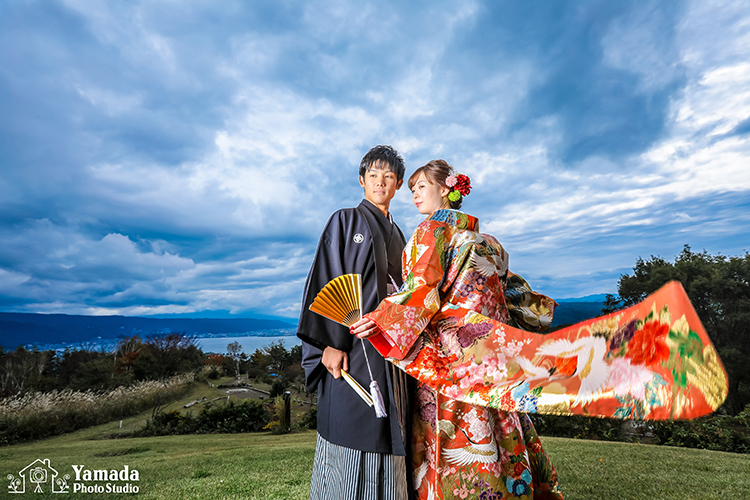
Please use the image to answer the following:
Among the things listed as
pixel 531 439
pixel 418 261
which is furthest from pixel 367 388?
pixel 531 439

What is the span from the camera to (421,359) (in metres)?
1.82

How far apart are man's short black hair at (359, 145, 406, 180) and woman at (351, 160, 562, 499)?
51 cm

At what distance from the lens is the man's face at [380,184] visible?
2.47m

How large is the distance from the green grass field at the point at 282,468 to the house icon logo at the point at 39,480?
2.5 inches

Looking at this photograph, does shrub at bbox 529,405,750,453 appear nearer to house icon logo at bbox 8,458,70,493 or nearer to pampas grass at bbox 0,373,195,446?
house icon logo at bbox 8,458,70,493

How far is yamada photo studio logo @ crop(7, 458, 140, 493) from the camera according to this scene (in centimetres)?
428

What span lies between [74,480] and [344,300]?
5095 mm

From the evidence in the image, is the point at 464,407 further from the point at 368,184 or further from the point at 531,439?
the point at 368,184

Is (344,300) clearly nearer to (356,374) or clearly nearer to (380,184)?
(356,374)

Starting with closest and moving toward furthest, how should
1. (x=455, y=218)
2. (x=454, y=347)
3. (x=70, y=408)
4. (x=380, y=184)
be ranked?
1. (x=454, y=347)
2. (x=455, y=218)
3. (x=380, y=184)
4. (x=70, y=408)

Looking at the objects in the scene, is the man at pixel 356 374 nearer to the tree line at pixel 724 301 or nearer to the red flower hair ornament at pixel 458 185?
the red flower hair ornament at pixel 458 185

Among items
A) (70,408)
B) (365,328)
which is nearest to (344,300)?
(365,328)

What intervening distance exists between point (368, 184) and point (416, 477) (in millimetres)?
1740

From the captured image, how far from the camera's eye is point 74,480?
4586 mm
